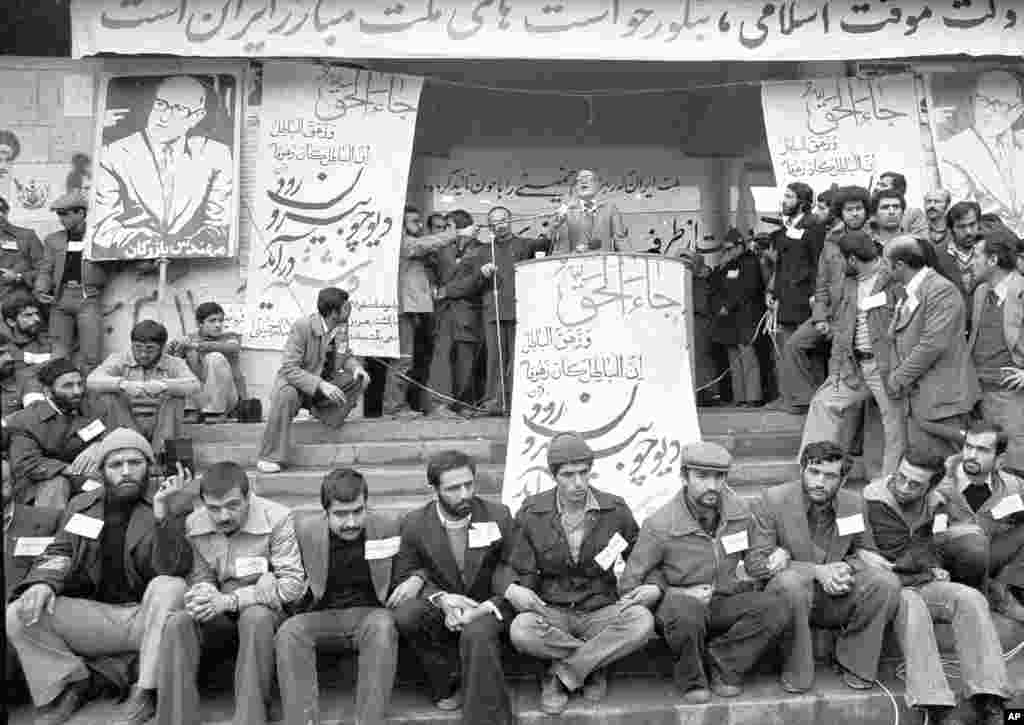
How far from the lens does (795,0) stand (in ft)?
29.0

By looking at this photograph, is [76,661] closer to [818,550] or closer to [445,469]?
[445,469]

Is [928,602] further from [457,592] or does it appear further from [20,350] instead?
[20,350]

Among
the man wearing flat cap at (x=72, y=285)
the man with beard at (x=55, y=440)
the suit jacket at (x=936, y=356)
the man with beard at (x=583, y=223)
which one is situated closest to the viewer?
the man with beard at (x=55, y=440)

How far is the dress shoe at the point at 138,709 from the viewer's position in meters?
4.51

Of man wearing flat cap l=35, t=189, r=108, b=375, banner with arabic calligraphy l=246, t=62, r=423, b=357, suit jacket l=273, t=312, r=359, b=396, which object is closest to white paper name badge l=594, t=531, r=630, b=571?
suit jacket l=273, t=312, r=359, b=396

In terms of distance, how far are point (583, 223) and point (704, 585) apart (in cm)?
441

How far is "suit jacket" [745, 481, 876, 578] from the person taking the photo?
16.3 feet

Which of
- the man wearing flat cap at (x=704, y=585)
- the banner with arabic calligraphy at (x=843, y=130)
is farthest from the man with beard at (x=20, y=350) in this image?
the banner with arabic calligraphy at (x=843, y=130)

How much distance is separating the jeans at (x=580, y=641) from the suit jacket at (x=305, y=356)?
294 cm

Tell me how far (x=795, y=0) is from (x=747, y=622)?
615cm

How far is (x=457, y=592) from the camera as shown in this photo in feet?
15.9

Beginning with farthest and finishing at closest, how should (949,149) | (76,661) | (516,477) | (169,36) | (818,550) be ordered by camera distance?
1. (949,149)
2. (169,36)
3. (516,477)
4. (818,550)
5. (76,661)

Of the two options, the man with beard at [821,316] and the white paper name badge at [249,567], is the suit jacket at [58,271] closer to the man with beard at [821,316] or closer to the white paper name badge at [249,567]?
the white paper name badge at [249,567]

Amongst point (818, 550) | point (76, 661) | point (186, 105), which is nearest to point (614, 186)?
point (186, 105)
